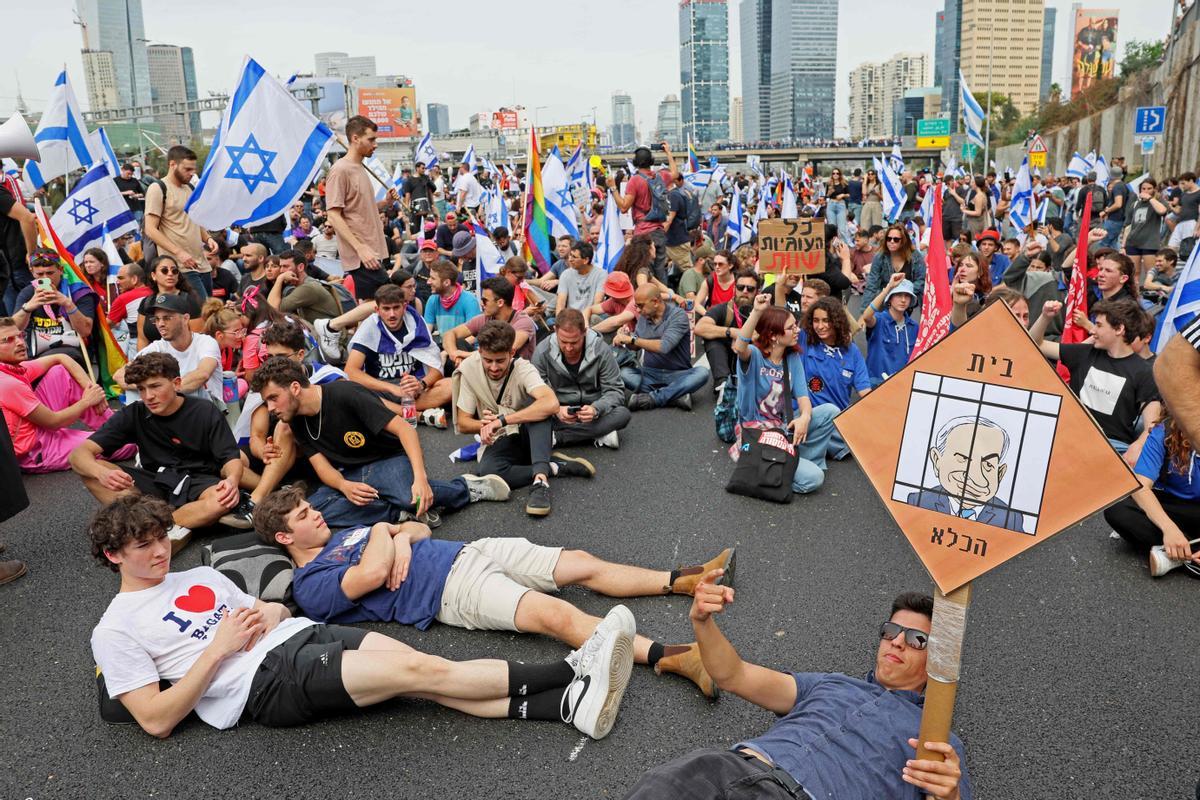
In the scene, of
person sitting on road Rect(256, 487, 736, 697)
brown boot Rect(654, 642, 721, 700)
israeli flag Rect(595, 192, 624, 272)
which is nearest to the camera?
brown boot Rect(654, 642, 721, 700)

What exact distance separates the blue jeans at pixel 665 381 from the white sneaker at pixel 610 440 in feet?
4.24

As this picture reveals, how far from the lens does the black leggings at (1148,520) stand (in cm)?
454

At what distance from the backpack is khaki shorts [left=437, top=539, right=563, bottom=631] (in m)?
7.57

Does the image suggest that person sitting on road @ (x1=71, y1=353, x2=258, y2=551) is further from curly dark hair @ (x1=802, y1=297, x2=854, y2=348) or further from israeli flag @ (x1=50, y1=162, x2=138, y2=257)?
israeli flag @ (x1=50, y1=162, x2=138, y2=257)

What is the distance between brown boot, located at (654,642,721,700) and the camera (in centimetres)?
357

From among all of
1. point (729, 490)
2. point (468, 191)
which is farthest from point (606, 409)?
point (468, 191)

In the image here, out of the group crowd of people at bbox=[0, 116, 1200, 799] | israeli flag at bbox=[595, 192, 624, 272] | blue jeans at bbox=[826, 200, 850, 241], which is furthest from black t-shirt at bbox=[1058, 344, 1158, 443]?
blue jeans at bbox=[826, 200, 850, 241]

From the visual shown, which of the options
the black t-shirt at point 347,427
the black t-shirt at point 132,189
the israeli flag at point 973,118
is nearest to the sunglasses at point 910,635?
the black t-shirt at point 347,427

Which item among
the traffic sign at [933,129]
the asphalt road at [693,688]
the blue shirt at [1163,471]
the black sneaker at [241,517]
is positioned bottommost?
the asphalt road at [693,688]

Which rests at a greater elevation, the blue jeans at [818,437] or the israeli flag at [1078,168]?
the israeli flag at [1078,168]

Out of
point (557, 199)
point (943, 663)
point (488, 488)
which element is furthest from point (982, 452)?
point (557, 199)

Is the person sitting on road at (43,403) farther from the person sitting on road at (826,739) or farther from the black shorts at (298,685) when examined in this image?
the person sitting on road at (826,739)

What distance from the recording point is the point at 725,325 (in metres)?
8.31

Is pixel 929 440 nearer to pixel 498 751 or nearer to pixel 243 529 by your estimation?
pixel 498 751
